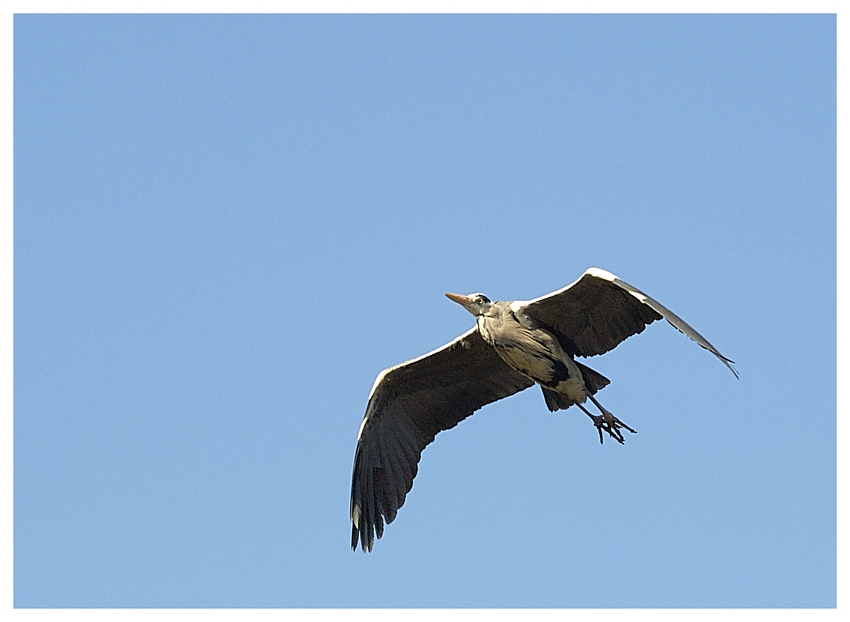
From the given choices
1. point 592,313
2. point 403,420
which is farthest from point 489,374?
point 592,313

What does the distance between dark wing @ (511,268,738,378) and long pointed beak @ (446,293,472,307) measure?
2.07 feet

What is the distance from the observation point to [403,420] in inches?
690

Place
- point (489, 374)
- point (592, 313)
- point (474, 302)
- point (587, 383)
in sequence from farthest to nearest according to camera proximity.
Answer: point (489, 374) → point (474, 302) → point (587, 383) → point (592, 313)

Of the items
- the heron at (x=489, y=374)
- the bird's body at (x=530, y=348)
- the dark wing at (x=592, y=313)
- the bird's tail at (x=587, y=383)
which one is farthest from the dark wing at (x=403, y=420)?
the dark wing at (x=592, y=313)

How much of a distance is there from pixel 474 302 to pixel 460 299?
22cm

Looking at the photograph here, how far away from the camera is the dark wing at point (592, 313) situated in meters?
15.3

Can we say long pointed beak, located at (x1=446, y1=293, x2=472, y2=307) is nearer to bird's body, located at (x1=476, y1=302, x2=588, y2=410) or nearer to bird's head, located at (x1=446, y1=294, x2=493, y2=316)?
bird's head, located at (x1=446, y1=294, x2=493, y2=316)

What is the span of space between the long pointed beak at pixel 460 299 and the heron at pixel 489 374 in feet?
0.04

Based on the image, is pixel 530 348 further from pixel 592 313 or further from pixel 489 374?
pixel 489 374

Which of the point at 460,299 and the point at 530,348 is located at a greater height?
the point at 460,299
